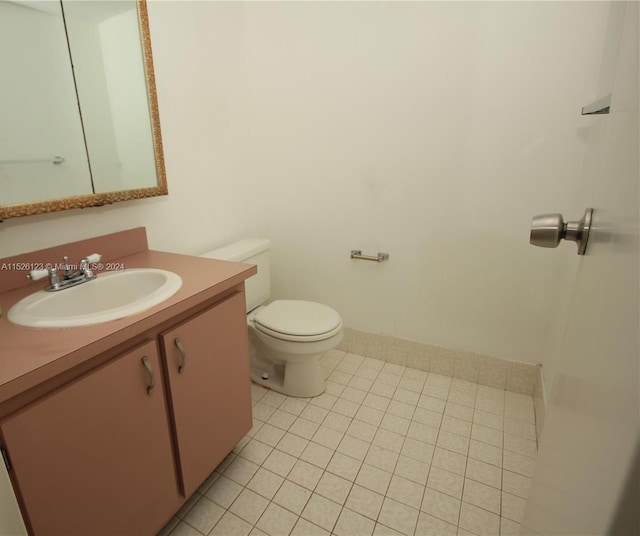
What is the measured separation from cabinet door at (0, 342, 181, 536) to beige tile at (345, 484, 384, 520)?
621 mm

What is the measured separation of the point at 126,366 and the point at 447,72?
1.69m

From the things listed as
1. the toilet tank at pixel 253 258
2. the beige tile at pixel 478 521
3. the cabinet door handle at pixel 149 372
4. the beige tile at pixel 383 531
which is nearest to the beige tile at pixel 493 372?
the beige tile at pixel 478 521

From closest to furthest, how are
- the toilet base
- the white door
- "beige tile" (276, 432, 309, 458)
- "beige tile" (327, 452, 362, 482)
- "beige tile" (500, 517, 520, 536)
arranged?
1. the white door
2. "beige tile" (500, 517, 520, 536)
3. "beige tile" (327, 452, 362, 482)
4. "beige tile" (276, 432, 309, 458)
5. the toilet base

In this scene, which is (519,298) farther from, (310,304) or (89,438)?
(89,438)

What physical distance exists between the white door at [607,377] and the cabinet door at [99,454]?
2.96 ft

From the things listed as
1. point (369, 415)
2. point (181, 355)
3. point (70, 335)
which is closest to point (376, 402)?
point (369, 415)

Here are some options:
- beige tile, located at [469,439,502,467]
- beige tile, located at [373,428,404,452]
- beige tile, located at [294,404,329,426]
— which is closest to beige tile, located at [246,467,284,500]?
beige tile, located at [294,404,329,426]

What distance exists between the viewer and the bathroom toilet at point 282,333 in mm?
1701

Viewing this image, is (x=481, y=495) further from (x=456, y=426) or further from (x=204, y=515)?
(x=204, y=515)

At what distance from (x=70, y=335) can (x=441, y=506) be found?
4.27 ft

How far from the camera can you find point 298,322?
5.77 ft

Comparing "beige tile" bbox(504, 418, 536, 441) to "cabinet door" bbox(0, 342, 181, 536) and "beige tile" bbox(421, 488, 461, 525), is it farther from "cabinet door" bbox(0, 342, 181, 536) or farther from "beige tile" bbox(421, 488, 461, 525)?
"cabinet door" bbox(0, 342, 181, 536)

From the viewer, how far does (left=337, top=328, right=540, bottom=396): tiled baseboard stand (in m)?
1.87

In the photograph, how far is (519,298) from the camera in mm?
1759
